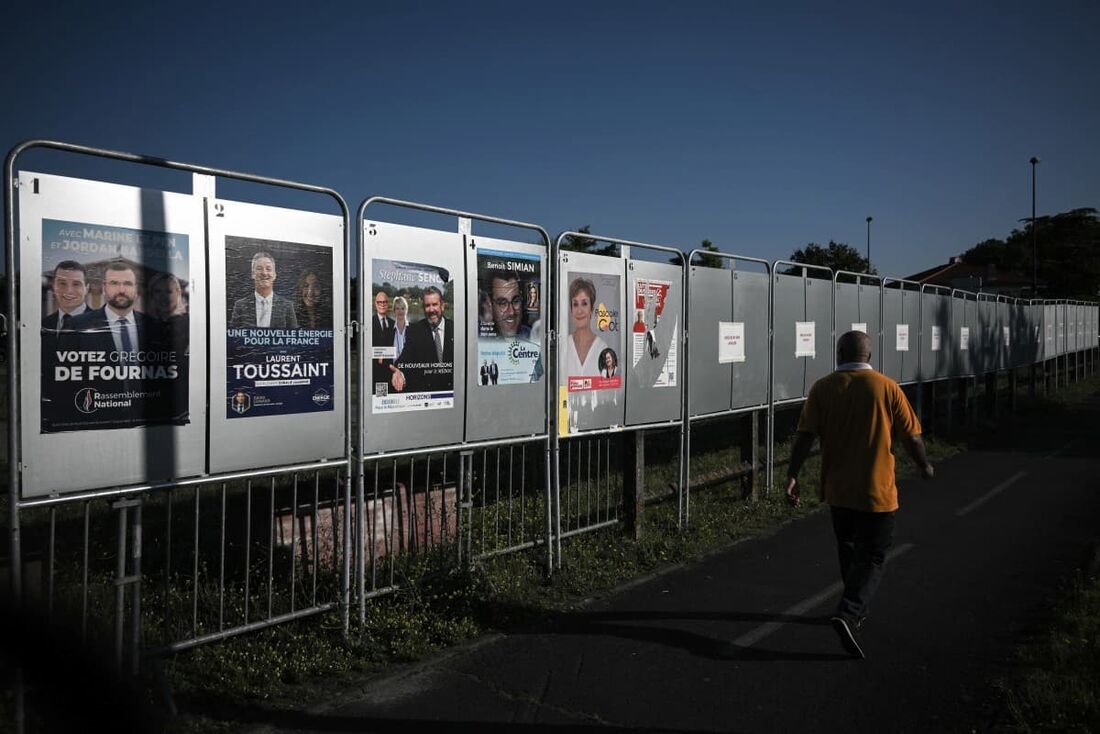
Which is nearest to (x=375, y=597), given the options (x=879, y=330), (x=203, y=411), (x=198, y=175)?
(x=203, y=411)

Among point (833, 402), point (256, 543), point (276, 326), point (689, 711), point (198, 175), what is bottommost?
point (689, 711)

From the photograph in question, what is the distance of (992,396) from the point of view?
20766 mm

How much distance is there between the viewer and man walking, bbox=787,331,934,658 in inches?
204

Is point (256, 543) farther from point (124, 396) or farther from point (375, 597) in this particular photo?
point (124, 396)

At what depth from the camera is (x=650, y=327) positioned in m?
8.09

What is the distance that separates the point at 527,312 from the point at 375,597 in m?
2.50

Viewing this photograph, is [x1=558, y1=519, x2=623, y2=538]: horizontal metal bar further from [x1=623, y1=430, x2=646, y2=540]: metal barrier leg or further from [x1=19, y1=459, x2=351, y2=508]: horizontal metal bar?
[x1=19, y1=459, x2=351, y2=508]: horizontal metal bar

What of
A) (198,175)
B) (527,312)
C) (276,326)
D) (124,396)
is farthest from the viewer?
(527,312)

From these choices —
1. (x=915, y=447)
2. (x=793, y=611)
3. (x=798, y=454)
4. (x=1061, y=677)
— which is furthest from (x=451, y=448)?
(x=1061, y=677)

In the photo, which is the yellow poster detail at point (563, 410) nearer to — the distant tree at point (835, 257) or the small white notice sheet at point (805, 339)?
the small white notice sheet at point (805, 339)

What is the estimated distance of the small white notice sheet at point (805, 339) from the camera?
11.0 m

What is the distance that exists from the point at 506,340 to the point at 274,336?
2.08 metres

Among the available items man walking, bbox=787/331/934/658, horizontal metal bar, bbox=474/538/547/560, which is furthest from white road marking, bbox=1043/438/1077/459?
horizontal metal bar, bbox=474/538/547/560

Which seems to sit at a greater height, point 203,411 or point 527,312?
point 527,312
